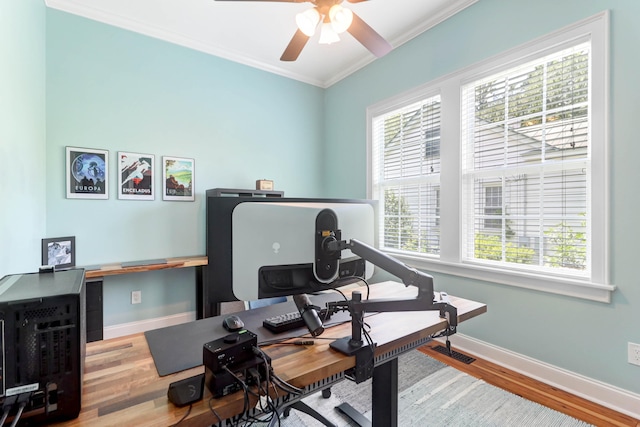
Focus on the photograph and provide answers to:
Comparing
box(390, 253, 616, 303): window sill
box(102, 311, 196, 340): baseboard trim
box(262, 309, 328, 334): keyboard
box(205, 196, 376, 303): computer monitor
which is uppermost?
box(205, 196, 376, 303): computer monitor

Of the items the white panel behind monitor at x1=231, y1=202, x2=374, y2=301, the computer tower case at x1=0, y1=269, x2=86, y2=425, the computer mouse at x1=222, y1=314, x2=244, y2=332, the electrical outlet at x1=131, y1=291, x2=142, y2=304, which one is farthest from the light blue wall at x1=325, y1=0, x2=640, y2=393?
the electrical outlet at x1=131, y1=291, x2=142, y2=304

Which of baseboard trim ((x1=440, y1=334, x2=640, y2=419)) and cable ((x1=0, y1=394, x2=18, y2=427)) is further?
baseboard trim ((x1=440, y1=334, x2=640, y2=419))

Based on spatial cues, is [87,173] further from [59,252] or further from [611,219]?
[611,219]

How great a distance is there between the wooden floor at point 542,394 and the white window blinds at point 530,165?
0.81 metres

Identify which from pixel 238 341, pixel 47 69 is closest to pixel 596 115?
pixel 238 341

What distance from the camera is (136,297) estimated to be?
301cm

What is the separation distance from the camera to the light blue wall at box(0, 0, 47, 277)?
1.48 metres

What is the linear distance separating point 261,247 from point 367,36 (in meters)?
1.88

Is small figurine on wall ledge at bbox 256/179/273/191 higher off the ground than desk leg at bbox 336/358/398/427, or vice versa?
small figurine on wall ledge at bbox 256/179/273/191

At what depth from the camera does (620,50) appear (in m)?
1.78

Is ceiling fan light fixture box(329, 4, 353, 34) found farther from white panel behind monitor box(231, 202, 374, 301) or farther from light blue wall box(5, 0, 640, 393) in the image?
white panel behind monitor box(231, 202, 374, 301)

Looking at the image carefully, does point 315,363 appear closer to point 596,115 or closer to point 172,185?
point 596,115

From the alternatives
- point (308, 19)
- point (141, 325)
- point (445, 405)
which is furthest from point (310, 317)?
point (141, 325)

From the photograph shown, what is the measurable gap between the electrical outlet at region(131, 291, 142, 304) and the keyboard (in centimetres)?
238
